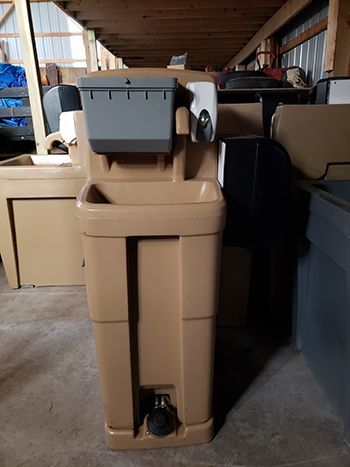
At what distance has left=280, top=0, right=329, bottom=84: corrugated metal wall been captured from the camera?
135 inches

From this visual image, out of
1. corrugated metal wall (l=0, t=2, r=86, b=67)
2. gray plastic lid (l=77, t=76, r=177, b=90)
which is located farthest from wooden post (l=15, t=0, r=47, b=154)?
corrugated metal wall (l=0, t=2, r=86, b=67)

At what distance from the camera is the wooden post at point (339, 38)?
266cm

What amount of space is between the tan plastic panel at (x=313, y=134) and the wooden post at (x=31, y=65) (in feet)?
5.64

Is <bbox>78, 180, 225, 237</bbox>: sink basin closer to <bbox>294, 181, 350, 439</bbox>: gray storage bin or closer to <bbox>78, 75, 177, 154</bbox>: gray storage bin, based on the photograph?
<bbox>78, 75, 177, 154</bbox>: gray storage bin

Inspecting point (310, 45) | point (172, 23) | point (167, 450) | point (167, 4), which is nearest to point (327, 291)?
point (167, 450)

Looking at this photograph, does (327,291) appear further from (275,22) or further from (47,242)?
(275,22)

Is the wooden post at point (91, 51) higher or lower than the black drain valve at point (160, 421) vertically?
higher

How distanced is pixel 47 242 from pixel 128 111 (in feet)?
4.11

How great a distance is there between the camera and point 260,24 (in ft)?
15.4

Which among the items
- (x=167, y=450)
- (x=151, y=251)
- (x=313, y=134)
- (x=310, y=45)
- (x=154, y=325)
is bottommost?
(x=167, y=450)

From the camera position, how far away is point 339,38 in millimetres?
2668

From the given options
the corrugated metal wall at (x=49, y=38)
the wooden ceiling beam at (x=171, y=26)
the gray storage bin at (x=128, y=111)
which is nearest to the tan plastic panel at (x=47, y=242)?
the gray storage bin at (x=128, y=111)

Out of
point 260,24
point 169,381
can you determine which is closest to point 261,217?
point 169,381

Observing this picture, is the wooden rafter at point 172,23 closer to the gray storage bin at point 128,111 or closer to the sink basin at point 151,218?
the gray storage bin at point 128,111
